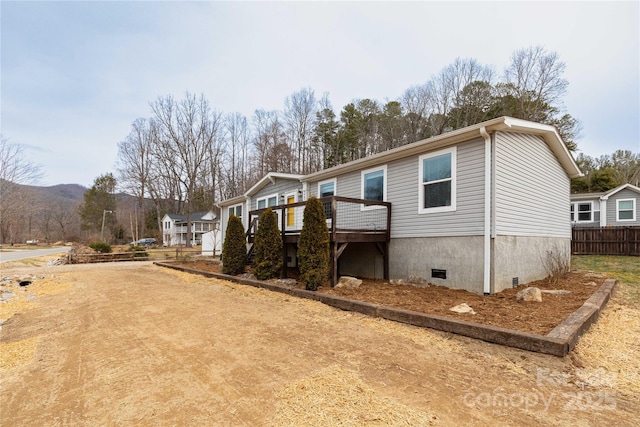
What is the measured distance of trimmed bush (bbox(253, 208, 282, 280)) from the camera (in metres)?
8.48

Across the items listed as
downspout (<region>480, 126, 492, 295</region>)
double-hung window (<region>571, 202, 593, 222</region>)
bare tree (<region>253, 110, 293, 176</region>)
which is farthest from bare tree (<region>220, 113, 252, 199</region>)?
downspout (<region>480, 126, 492, 295</region>)

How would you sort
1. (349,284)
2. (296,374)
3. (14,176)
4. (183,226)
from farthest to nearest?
(183,226), (14,176), (349,284), (296,374)

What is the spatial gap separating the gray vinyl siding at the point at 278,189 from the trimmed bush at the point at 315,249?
480cm

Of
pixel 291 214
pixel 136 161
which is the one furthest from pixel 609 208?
pixel 136 161

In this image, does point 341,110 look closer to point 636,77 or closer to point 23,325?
point 636,77

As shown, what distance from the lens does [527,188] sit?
24.4ft

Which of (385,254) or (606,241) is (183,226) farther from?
(606,241)

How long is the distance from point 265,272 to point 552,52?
23.7m

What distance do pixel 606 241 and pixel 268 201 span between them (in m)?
15.6

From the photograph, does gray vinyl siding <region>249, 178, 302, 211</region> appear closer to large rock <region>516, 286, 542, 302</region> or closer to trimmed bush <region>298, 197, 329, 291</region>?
trimmed bush <region>298, 197, 329, 291</region>

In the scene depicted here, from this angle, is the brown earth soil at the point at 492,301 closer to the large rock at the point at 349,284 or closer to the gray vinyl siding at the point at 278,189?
the large rock at the point at 349,284

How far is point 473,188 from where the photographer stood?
644cm

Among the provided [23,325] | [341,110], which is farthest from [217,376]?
[341,110]

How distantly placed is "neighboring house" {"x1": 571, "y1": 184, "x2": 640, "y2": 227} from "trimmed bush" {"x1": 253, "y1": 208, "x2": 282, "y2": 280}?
18185mm
